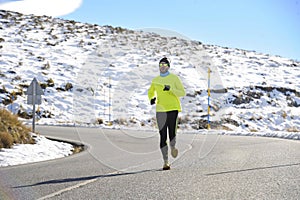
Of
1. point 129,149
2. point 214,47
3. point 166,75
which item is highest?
point 214,47

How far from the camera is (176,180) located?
5.79m

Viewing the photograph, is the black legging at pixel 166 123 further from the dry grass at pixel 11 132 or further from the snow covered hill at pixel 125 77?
the snow covered hill at pixel 125 77

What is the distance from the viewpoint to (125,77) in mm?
37594

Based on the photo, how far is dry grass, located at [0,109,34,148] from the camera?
980cm

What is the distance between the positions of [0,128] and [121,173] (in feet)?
16.3

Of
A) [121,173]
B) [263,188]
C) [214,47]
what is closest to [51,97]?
[121,173]

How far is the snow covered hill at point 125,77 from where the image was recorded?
2623 cm

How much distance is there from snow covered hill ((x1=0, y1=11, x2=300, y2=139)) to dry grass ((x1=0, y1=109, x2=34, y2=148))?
8902mm

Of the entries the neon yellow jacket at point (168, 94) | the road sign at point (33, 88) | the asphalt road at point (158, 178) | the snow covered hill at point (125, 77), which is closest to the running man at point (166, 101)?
the neon yellow jacket at point (168, 94)

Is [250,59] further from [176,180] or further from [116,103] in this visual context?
[176,180]

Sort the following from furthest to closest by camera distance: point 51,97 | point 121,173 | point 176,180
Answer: point 51,97
point 121,173
point 176,180

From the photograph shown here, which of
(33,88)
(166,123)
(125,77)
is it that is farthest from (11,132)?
(125,77)

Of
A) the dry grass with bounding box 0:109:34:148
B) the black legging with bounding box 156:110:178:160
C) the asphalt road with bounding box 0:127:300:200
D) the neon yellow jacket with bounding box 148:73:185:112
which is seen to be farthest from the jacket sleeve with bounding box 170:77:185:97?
the dry grass with bounding box 0:109:34:148

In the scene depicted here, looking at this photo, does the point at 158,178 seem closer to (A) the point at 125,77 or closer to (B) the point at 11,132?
(B) the point at 11,132
